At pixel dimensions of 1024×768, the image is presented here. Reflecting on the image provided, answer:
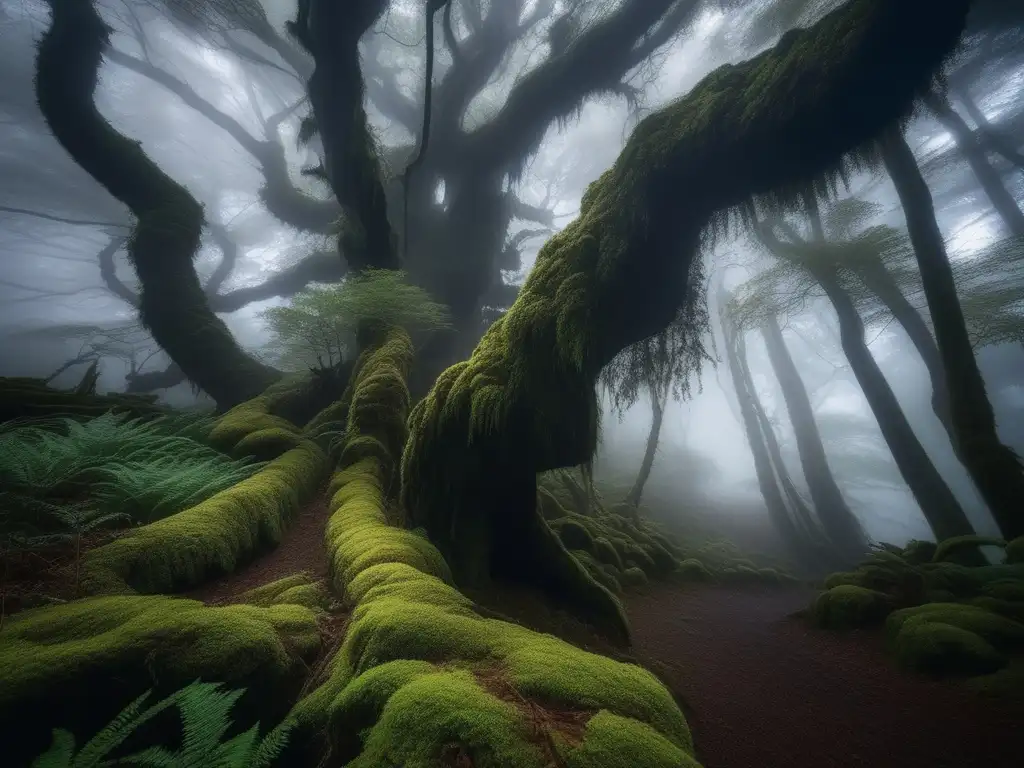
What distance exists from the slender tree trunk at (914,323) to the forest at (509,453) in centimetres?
16

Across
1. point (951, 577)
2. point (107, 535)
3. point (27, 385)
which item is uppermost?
point (27, 385)

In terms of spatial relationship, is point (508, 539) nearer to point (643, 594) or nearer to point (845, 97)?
point (643, 594)

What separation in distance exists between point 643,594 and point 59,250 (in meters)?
45.7

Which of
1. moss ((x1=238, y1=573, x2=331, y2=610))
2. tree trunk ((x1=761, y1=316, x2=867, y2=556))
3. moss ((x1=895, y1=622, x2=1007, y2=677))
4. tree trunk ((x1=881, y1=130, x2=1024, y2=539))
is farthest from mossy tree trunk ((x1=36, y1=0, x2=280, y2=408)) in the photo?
tree trunk ((x1=761, y1=316, x2=867, y2=556))

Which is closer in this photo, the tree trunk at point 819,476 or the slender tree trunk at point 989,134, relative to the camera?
the slender tree trunk at point 989,134

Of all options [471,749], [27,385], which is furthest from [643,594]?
[27,385]

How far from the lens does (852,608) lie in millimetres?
5715

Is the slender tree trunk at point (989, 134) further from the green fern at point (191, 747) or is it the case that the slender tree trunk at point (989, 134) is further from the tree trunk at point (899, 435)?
the green fern at point (191, 747)

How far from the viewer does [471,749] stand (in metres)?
1.33

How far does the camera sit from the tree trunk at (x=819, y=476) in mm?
18109

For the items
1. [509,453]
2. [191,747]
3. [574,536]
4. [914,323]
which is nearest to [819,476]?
[914,323]

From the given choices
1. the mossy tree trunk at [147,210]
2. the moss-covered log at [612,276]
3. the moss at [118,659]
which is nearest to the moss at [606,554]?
the moss-covered log at [612,276]

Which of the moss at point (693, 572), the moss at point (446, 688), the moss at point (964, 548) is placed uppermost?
the moss at point (446, 688)

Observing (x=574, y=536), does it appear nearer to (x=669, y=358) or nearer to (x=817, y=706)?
(x=669, y=358)
